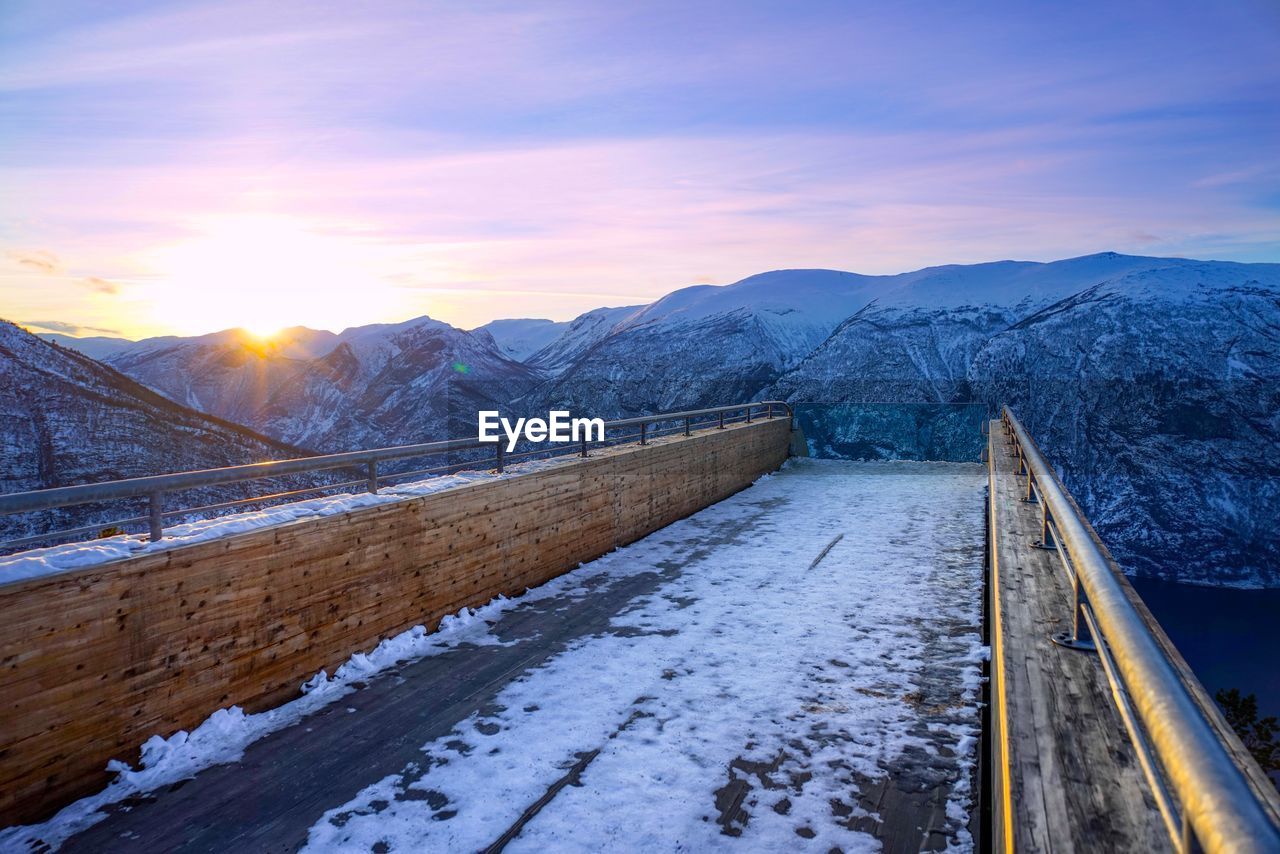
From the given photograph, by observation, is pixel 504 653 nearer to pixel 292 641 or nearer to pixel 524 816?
pixel 292 641

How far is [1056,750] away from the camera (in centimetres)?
332

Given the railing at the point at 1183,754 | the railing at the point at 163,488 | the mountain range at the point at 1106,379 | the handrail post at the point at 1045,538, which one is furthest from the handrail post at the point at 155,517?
the mountain range at the point at 1106,379

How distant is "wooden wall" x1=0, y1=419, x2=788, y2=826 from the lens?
4734 millimetres

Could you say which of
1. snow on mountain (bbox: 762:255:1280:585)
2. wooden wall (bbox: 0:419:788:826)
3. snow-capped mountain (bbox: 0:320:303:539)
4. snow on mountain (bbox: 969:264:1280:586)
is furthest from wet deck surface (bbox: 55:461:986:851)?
snow on mountain (bbox: 969:264:1280:586)

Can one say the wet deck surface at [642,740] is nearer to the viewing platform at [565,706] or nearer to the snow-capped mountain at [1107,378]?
the viewing platform at [565,706]

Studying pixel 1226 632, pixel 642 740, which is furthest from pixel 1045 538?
pixel 1226 632

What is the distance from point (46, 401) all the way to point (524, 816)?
299 feet

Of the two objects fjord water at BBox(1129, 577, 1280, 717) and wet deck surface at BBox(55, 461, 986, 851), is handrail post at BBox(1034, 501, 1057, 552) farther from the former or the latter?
fjord water at BBox(1129, 577, 1280, 717)

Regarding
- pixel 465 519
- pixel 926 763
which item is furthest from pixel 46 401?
pixel 926 763

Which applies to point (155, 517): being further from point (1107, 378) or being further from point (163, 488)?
point (1107, 378)

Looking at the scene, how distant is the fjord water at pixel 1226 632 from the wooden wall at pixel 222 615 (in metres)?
85.7

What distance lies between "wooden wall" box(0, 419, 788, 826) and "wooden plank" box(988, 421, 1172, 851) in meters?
5.53

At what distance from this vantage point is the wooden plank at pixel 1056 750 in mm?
2729

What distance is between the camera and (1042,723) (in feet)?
11.6
